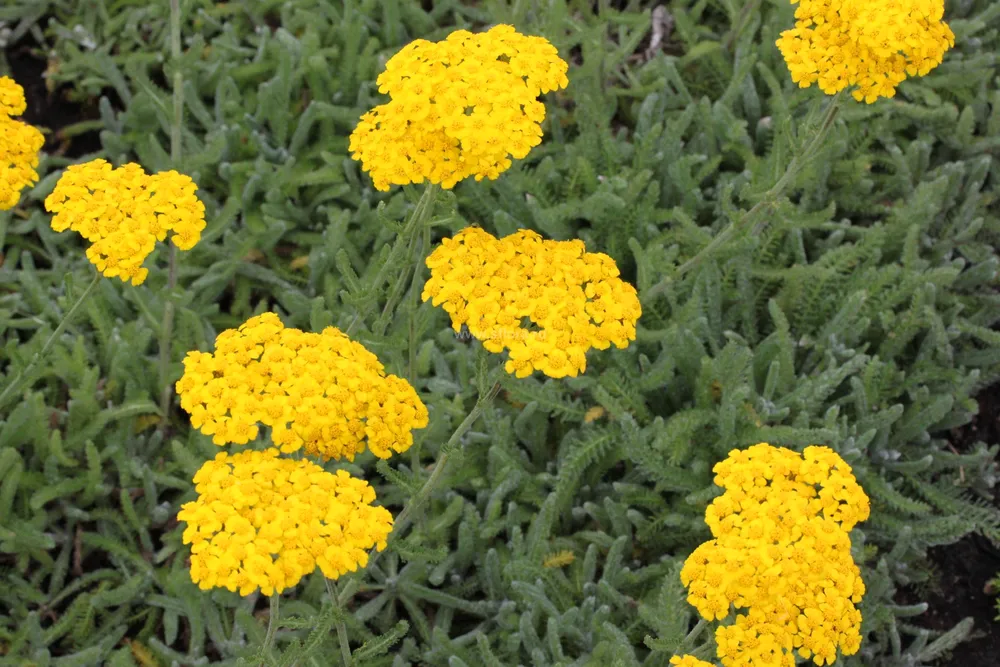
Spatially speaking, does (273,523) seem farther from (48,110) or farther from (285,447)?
(48,110)

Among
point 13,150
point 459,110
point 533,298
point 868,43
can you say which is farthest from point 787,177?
point 13,150

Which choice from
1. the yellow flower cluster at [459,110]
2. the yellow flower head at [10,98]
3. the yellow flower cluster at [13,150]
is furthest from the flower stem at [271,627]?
the yellow flower head at [10,98]

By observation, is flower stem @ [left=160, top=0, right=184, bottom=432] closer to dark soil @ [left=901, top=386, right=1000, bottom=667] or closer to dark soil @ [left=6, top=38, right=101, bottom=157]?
dark soil @ [left=6, top=38, right=101, bottom=157]

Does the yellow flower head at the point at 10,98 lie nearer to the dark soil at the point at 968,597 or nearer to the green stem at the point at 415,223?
the green stem at the point at 415,223

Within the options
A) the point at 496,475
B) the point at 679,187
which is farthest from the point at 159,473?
the point at 679,187

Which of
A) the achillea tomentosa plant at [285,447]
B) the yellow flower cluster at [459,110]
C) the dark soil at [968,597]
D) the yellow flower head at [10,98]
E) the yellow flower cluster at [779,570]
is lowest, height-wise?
the dark soil at [968,597]

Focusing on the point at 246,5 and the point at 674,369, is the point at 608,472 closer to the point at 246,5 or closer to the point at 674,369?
the point at 674,369
